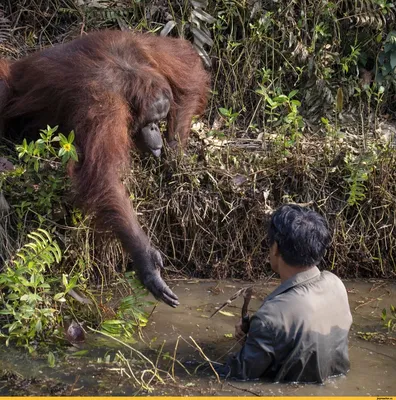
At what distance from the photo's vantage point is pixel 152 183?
5.23m

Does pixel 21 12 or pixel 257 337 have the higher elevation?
pixel 21 12

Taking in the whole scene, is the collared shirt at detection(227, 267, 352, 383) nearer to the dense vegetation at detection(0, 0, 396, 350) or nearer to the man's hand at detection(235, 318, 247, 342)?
the man's hand at detection(235, 318, 247, 342)

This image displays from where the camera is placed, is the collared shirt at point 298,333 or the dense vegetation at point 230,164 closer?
the collared shirt at point 298,333

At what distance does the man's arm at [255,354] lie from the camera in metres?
3.63

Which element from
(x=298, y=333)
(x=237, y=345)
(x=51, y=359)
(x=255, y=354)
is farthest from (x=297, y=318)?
(x=51, y=359)

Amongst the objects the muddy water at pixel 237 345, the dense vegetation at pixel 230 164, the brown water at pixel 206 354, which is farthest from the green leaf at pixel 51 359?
the muddy water at pixel 237 345

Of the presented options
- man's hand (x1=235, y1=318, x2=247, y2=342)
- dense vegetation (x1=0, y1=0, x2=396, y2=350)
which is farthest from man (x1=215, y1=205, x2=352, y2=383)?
dense vegetation (x1=0, y1=0, x2=396, y2=350)

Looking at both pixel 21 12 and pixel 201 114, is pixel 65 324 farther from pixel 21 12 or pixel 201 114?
pixel 21 12

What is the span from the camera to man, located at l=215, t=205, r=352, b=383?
3639mm

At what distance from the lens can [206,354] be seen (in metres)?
4.23

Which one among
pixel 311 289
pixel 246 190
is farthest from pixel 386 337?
pixel 246 190

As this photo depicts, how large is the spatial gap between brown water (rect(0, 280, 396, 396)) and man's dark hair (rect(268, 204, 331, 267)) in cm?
57

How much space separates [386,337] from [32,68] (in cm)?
257

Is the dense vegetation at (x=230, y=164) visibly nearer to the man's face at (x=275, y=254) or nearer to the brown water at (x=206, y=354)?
the brown water at (x=206, y=354)
